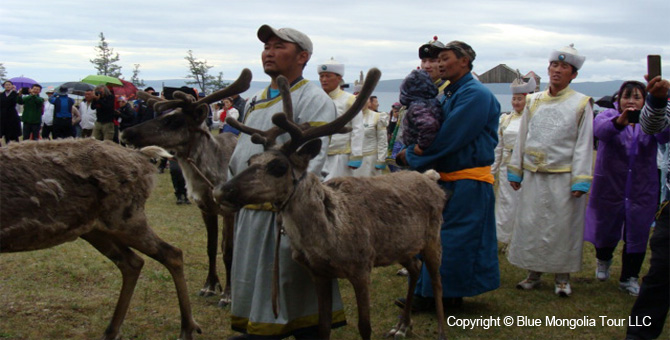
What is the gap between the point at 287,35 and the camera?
4273mm

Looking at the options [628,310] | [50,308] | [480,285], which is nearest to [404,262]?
[480,285]

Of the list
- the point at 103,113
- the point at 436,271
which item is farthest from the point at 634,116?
the point at 103,113

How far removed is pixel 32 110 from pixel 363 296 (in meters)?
15.6

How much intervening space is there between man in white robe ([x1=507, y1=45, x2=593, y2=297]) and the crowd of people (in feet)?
0.04

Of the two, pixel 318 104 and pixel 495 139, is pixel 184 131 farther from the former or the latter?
pixel 495 139

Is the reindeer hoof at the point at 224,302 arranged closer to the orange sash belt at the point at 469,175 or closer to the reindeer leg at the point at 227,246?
the reindeer leg at the point at 227,246

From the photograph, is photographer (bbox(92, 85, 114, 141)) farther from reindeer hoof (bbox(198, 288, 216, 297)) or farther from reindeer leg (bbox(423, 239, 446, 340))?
reindeer leg (bbox(423, 239, 446, 340))

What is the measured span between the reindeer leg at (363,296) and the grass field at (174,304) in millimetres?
995

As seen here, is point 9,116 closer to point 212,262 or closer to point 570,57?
point 212,262

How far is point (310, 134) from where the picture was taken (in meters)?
3.87

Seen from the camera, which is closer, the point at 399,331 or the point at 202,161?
the point at 399,331

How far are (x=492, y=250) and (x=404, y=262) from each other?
103 centimetres

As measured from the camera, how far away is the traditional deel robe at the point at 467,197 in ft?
16.9

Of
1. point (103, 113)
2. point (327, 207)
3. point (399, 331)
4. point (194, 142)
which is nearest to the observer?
point (327, 207)
